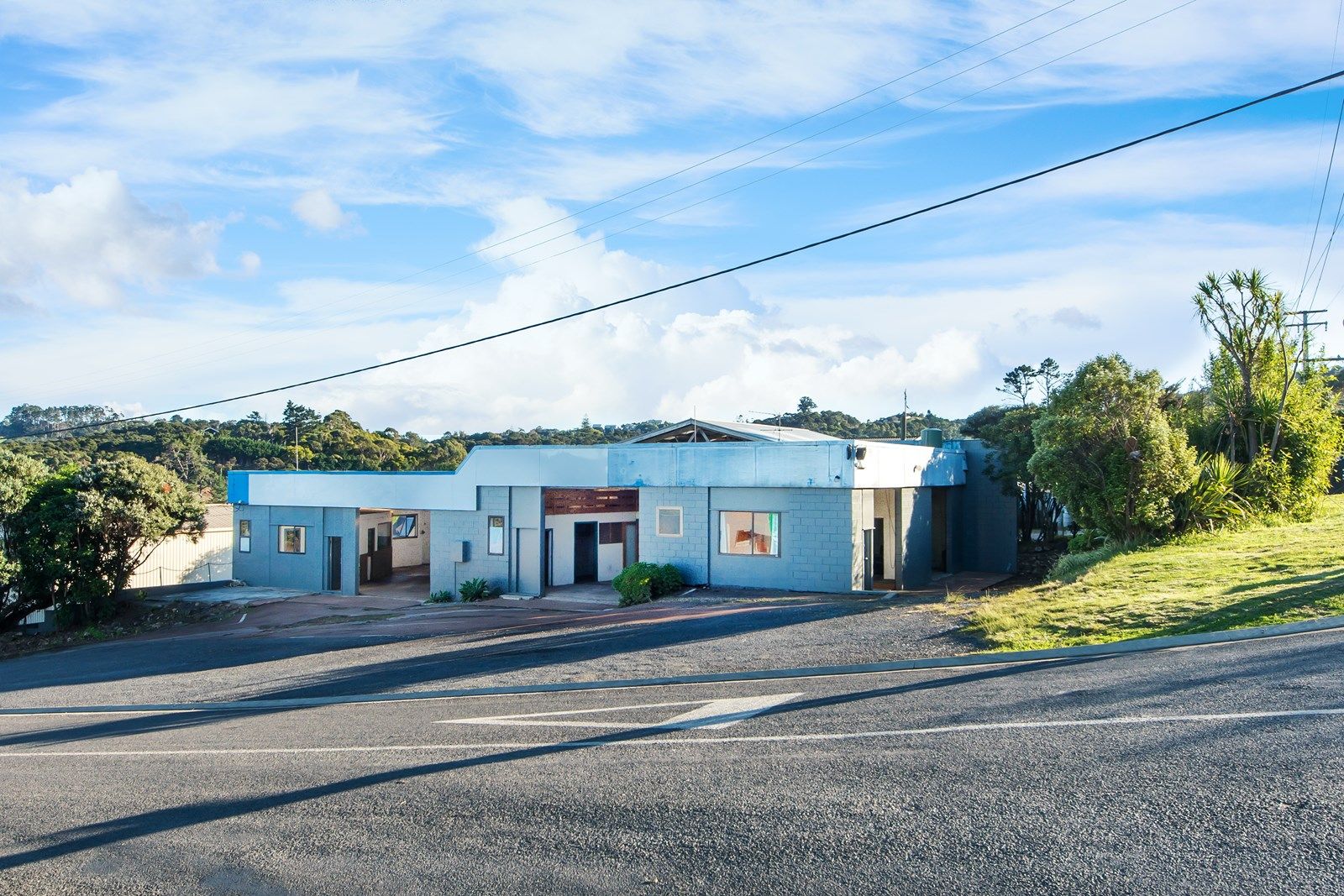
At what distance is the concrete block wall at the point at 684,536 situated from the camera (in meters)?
25.0

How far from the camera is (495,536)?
1115 inches

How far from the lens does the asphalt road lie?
5480 millimetres

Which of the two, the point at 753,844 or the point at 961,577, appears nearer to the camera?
the point at 753,844

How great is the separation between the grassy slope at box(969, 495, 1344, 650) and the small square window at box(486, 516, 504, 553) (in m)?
15.9

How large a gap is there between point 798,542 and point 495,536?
9710mm

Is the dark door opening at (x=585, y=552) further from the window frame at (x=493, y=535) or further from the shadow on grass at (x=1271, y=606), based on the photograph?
the shadow on grass at (x=1271, y=606)

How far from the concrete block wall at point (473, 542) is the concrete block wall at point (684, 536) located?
4.68 meters

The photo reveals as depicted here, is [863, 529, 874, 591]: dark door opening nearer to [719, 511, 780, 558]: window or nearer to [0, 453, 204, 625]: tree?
[719, 511, 780, 558]: window

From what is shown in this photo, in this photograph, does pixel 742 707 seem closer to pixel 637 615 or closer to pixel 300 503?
pixel 637 615

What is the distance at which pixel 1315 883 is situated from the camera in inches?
191

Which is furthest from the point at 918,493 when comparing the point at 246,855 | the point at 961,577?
the point at 246,855

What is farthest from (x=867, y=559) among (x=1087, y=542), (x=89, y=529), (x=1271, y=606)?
(x=89, y=529)

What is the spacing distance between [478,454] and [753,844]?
23.5 meters

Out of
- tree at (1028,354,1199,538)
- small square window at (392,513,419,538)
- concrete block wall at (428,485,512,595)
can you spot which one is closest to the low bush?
tree at (1028,354,1199,538)
